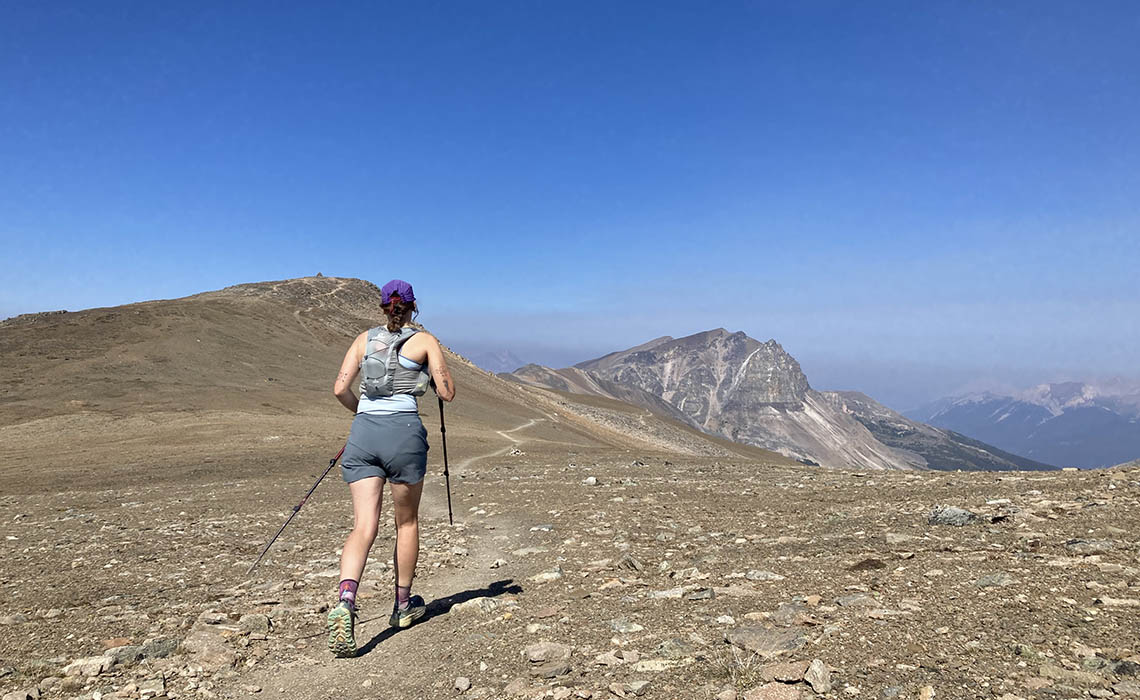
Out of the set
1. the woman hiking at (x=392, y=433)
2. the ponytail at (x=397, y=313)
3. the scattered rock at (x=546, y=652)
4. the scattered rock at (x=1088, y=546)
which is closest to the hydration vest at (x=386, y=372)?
the woman hiking at (x=392, y=433)

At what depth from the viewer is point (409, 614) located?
21.7 feet

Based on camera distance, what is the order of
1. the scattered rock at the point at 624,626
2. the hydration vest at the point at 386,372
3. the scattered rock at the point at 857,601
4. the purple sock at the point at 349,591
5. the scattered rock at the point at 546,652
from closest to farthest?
the scattered rock at the point at 546,652 < the scattered rock at the point at 857,601 < the scattered rock at the point at 624,626 < the purple sock at the point at 349,591 < the hydration vest at the point at 386,372

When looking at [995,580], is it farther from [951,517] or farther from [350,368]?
[350,368]

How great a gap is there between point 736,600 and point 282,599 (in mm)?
5114

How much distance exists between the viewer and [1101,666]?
405cm

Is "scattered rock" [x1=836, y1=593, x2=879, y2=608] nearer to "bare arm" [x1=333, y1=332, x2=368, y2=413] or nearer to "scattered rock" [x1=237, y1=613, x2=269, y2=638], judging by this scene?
"bare arm" [x1=333, y1=332, x2=368, y2=413]

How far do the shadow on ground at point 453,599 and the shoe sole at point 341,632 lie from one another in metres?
0.38

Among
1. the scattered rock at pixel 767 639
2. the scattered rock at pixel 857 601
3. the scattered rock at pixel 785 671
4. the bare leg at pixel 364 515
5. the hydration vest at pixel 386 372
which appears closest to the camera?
the scattered rock at pixel 785 671

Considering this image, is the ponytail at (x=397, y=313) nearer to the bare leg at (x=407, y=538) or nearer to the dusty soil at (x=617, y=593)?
the bare leg at (x=407, y=538)

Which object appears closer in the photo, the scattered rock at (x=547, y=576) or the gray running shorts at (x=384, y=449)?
the gray running shorts at (x=384, y=449)

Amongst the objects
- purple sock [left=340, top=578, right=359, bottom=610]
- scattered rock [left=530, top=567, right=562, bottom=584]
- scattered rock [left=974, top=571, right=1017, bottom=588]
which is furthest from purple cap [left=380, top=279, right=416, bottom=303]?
scattered rock [left=974, top=571, right=1017, bottom=588]

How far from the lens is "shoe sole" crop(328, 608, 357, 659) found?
227 inches

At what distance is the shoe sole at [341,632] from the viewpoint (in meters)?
5.78

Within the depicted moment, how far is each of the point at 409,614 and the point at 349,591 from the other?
0.91 metres
